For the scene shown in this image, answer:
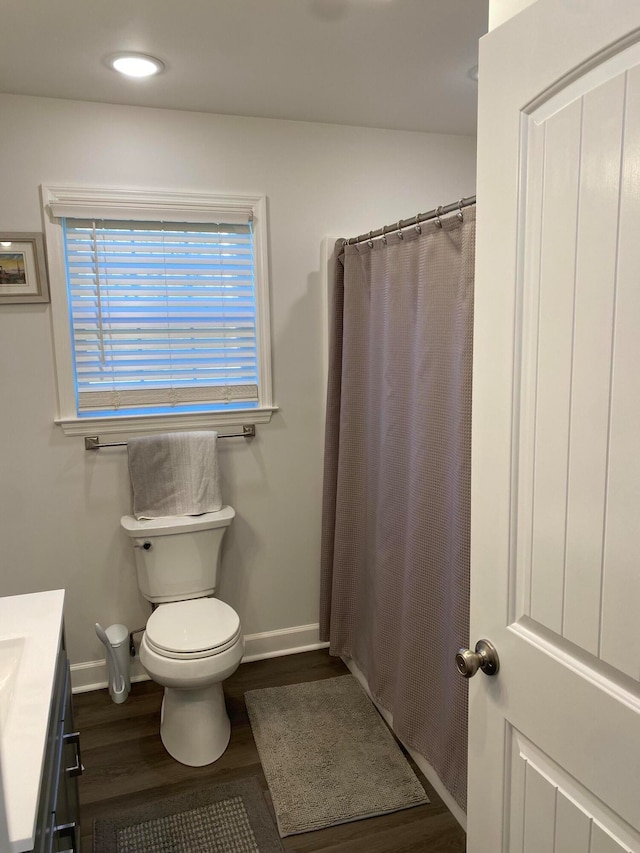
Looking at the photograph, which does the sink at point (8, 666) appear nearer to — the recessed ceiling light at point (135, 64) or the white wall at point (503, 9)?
the white wall at point (503, 9)

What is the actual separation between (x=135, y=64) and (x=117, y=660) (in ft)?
7.31

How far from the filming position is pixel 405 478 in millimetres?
2273

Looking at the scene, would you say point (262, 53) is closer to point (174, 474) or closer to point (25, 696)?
point (174, 474)

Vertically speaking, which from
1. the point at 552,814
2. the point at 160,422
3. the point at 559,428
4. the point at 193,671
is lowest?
the point at 193,671

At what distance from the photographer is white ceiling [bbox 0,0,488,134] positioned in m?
1.79

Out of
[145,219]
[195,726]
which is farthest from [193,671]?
[145,219]

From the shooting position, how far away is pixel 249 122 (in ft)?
8.77

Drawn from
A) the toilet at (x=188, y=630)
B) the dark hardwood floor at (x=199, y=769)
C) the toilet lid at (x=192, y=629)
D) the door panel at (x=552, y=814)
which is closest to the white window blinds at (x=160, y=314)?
the toilet at (x=188, y=630)

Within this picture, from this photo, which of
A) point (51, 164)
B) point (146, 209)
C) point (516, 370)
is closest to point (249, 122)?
point (146, 209)

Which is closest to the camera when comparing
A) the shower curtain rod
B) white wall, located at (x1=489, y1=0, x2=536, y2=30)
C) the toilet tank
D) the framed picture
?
white wall, located at (x1=489, y1=0, x2=536, y2=30)

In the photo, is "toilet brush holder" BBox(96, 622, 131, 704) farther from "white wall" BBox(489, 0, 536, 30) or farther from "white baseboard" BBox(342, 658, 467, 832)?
"white wall" BBox(489, 0, 536, 30)

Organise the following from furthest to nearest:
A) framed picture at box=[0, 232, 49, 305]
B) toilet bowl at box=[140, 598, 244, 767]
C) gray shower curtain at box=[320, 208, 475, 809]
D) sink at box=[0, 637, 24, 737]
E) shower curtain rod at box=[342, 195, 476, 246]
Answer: framed picture at box=[0, 232, 49, 305] < toilet bowl at box=[140, 598, 244, 767] < gray shower curtain at box=[320, 208, 475, 809] < shower curtain rod at box=[342, 195, 476, 246] < sink at box=[0, 637, 24, 737]

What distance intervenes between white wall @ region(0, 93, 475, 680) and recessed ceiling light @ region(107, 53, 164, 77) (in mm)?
354

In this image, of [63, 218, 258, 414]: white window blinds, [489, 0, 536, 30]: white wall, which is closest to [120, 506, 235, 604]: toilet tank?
[63, 218, 258, 414]: white window blinds
